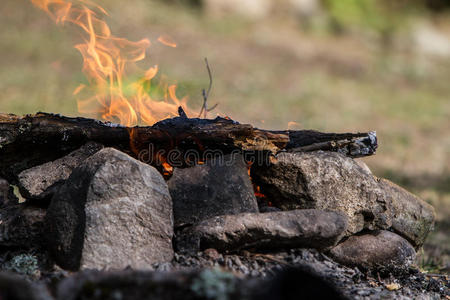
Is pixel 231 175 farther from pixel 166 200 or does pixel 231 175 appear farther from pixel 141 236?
pixel 141 236

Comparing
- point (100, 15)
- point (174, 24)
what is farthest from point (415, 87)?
point (100, 15)

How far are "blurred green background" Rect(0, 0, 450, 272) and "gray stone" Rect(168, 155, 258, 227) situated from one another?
323cm

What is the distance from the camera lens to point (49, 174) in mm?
3352

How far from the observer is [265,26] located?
52.1 ft

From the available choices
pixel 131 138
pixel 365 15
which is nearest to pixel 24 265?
pixel 131 138

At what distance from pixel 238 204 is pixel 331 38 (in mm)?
14481

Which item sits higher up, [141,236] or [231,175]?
[231,175]

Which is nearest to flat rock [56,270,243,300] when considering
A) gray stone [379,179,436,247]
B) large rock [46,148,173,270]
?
large rock [46,148,173,270]

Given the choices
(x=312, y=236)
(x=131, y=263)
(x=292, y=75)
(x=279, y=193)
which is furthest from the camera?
(x=292, y=75)

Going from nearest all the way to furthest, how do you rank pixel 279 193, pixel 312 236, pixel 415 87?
pixel 312 236
pixel 279 193
pixel 415 87

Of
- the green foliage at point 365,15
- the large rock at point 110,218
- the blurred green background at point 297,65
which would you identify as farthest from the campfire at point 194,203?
the green foliage at point 365,15

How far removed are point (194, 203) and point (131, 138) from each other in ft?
2.20

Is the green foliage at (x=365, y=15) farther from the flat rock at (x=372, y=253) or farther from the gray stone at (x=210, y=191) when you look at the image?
the gray stone at (x=210, y=191)

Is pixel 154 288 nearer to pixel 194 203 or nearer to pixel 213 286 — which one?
pixel 213 286
